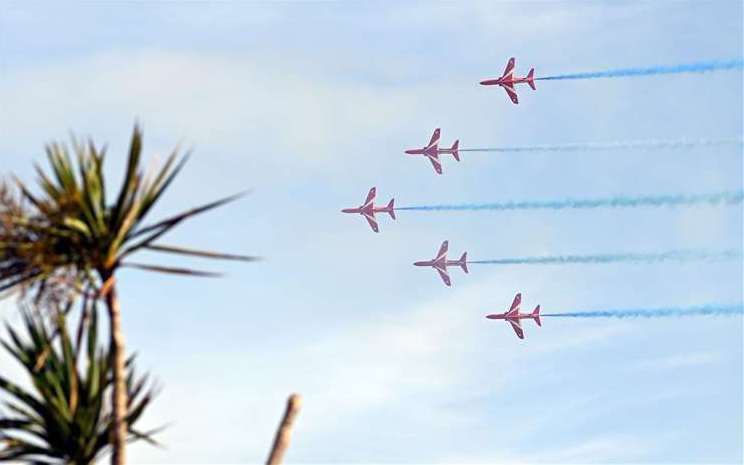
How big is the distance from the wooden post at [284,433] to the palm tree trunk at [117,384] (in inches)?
102

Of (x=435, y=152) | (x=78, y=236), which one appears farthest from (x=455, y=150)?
(x=78, y=236)

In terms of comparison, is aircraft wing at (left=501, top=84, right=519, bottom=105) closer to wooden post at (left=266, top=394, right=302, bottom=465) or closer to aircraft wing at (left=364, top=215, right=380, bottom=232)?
aircraft wing at (left=364, top=215, right=380, bottom=232)

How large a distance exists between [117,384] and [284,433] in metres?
3.06

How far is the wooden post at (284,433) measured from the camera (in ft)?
74.3

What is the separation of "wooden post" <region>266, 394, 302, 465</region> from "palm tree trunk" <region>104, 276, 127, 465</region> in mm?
2578

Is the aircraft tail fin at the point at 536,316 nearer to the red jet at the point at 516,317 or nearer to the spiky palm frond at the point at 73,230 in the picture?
the red jet at the point at 516,317

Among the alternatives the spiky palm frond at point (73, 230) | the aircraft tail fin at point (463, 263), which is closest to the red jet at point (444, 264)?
the aircraft tail fin at point (463, 263)

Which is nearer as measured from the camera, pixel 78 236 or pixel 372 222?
pixel 78 236

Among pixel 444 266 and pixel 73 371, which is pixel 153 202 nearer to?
pixel 73 371

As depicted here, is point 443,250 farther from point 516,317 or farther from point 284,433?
point 284,433

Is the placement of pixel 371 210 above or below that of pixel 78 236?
above

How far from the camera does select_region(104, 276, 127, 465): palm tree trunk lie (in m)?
23.7

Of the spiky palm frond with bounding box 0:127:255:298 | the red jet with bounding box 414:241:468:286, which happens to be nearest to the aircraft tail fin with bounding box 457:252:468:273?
the red jet with bounding box 414:241:468:286

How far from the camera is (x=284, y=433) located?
22.7 m
